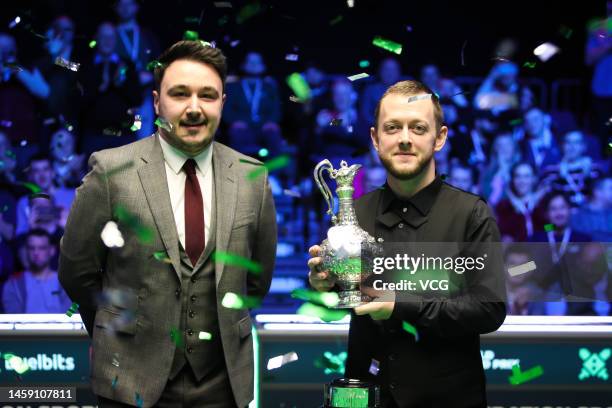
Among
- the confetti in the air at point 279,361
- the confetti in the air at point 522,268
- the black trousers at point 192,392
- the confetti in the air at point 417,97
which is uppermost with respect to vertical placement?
the confetti in the air at point 417,97

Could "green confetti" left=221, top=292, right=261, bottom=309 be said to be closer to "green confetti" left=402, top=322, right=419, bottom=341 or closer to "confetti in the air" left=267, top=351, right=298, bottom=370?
"green confetti" left=402, top=322, right=419, bottom=341

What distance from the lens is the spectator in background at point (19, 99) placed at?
5734mm

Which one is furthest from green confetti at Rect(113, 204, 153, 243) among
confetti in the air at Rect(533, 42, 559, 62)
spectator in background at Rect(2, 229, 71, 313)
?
confetti in the air at Rect(533, 42, 559, 62)

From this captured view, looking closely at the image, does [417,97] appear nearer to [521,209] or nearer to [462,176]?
[462,176]

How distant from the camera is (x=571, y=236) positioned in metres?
5.89

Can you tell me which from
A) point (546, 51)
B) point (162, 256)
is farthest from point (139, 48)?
point (162, 256)

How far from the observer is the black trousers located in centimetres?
265

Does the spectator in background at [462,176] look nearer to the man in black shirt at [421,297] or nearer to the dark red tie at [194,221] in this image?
the man in black shirt at [421,297]

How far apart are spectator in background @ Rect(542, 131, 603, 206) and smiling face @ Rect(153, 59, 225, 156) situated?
148 inches

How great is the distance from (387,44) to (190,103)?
343 centimetres

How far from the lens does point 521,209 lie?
6.00 metres

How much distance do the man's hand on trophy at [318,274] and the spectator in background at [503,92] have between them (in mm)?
3516

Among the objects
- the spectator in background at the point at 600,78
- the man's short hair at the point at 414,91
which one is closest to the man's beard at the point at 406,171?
the man's short hair at the point at 414,91

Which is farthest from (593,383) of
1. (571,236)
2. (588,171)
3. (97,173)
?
(97,173)
